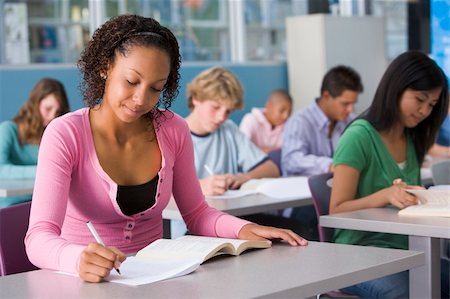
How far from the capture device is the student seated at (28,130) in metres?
4.60

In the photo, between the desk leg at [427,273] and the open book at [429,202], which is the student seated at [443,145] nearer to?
the open book at [429,202]

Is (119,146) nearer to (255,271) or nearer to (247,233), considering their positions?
(247,233)

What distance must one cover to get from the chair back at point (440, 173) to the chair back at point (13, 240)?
2138 millimetres

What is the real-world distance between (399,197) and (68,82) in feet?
14.5

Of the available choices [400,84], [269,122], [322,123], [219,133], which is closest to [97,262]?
[400,84]

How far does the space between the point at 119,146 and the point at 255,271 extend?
2.14 ft

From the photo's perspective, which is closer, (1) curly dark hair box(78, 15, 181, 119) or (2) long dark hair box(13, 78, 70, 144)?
(1) curly dark hair box(78, 15, 181, 119)

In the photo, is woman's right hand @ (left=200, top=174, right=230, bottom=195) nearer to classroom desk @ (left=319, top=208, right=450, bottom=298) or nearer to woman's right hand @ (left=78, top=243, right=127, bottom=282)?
classroom desk @ (left=319, top=208, right=450, bottom=298)

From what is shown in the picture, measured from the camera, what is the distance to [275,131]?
7.20m

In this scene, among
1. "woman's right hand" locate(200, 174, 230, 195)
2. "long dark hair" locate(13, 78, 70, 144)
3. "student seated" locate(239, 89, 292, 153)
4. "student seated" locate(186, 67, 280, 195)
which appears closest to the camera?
"woman's right hand" locate(200, 174, 230, 195)

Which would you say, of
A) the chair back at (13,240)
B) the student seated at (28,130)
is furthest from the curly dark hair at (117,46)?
the student seated at (28,130)

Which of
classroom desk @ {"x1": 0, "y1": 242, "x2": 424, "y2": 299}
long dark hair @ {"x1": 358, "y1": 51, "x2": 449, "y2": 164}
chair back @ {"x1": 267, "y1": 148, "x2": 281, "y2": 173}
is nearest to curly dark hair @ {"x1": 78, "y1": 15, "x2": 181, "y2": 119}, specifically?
classroom desk @ {"x1": 0, "y1": 242, "x2": 424, "y2": 299}

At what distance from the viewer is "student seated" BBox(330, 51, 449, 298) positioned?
311 centimetres

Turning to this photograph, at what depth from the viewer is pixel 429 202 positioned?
9.78ft
